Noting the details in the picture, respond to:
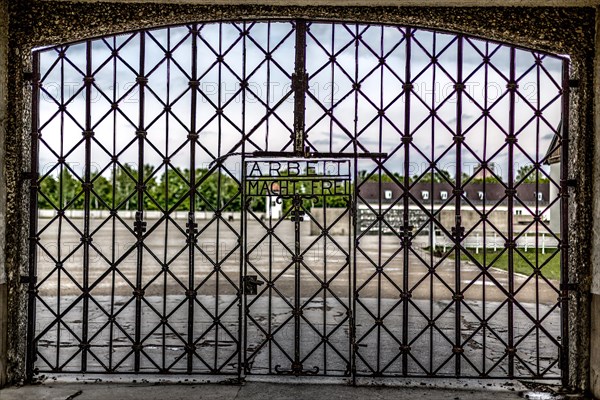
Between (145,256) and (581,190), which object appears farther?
(145,256)

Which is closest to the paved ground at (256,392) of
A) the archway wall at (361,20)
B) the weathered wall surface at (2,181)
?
the weathered wall surface at (2,181)

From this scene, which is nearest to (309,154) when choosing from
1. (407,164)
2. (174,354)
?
(407,164)

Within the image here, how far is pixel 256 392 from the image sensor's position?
4223 millimetres

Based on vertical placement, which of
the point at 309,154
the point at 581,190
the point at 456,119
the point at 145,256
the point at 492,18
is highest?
the point at 492,18

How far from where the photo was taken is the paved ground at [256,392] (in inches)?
163

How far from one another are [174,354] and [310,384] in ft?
6.03

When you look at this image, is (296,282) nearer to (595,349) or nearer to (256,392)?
(256,392)

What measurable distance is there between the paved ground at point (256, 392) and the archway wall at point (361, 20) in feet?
1.51

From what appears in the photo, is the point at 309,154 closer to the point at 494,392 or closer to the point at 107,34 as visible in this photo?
the point at 107,34

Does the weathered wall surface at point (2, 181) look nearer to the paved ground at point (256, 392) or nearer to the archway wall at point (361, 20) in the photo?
the archway wall at point (361, 20)

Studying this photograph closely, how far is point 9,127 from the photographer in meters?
4.38

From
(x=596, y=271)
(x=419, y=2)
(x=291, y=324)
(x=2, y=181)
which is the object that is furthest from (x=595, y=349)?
(x=2, y=181)

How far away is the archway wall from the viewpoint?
4.32 metres

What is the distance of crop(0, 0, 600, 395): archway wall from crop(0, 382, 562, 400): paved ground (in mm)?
459
